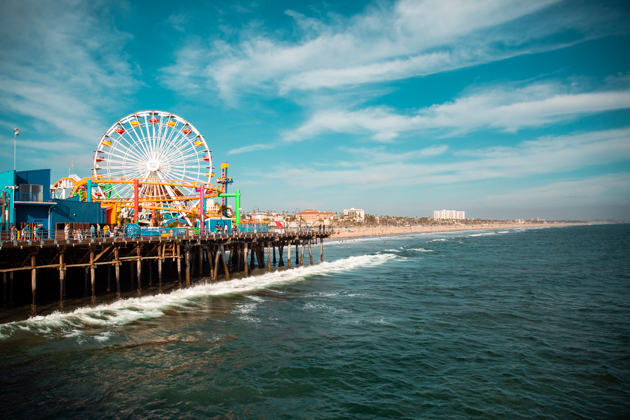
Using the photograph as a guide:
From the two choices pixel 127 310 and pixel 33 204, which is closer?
pixel 127 310

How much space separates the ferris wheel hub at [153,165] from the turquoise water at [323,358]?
2543cm

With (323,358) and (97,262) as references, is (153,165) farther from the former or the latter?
(323,358)

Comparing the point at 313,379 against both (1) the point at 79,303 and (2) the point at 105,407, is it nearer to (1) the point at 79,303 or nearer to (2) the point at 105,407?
(2) the point at 105,407

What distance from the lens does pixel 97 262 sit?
2578 centimetres

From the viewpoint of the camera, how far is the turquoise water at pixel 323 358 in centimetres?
1212

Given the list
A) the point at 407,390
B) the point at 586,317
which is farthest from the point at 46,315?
the point at 586,317

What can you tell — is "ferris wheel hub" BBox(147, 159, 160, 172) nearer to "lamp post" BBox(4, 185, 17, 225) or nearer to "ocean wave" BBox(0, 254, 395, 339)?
"lamp post" BBox(4, 185, 17, 225)

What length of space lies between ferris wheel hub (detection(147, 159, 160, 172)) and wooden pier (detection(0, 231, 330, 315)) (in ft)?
48.8

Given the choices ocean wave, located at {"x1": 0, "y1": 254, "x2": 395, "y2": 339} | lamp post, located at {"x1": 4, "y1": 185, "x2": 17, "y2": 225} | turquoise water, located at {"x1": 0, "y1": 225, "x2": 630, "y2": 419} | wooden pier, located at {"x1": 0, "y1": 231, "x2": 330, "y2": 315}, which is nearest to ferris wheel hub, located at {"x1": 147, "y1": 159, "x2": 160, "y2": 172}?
wooden pier, located at {"x1": 0, "y1": 231, "x2": 330, "y2": 315}

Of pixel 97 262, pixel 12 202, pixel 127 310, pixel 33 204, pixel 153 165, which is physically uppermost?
pixel 153 165

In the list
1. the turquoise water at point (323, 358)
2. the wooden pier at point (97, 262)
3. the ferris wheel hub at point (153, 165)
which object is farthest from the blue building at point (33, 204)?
the ferris wheel hub at point (153, 165)

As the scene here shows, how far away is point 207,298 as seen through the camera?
1049 inches

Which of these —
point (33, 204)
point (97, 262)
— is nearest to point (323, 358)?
point (97, 262)

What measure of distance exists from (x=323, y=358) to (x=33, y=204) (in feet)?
82.9
